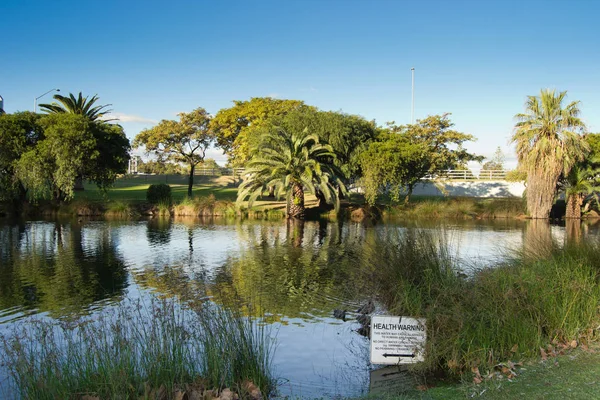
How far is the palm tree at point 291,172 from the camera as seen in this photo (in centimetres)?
3678

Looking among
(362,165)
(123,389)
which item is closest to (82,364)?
(123,389)

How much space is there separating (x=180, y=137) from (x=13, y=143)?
1807cm

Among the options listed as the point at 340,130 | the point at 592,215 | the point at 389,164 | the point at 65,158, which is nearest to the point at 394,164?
the point at 389,164

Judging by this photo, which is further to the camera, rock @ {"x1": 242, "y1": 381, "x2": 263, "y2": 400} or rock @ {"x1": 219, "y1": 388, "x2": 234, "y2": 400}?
rock @ {"x1": 242, "y1": 381, "x2": 263, "y2": 400}

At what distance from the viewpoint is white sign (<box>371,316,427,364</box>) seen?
25.6ft

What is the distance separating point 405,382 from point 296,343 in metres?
2.53

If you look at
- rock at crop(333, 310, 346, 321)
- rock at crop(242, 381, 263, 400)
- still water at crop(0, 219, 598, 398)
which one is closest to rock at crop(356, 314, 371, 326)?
still water at crop(0, 219, 598, 398)

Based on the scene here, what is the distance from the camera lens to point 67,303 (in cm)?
1216

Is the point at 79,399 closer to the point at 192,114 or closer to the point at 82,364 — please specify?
the point at 82,364

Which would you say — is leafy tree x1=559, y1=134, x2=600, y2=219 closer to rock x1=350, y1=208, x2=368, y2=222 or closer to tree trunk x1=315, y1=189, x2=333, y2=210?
rock x1=350, y1=208, x2=368, y2=222

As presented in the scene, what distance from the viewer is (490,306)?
8062 mm

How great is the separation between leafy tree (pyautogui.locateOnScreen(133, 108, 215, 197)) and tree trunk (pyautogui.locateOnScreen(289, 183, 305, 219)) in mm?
15596

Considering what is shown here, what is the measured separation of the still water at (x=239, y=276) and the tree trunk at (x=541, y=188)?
10.7m

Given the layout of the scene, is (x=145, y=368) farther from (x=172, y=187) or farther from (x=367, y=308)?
(x=172, y=187)
